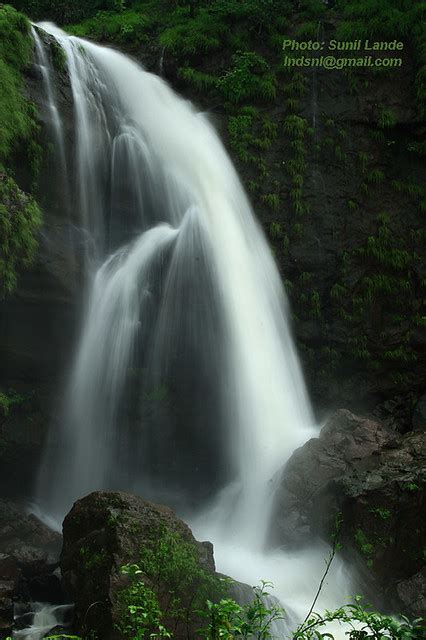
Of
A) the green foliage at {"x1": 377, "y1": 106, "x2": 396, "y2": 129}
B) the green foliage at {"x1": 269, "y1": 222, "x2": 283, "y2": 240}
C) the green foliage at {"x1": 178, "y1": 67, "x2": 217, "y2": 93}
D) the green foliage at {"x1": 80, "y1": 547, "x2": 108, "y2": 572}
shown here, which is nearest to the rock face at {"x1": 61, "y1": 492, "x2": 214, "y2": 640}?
the green foliage at {"x1": 80, "y1": 547, "x2": 108, "y2": 572}

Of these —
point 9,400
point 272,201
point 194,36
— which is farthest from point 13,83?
point 194,36

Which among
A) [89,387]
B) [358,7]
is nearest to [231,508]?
[89,387]

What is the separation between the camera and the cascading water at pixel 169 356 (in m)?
7.96

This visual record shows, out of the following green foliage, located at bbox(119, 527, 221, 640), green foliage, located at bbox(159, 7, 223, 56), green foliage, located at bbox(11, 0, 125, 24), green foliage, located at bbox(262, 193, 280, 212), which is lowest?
green foliage, located at bbox(119, 527, 221, 640)

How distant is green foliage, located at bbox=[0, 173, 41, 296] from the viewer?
719cm

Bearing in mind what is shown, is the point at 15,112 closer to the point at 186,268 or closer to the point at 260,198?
the point at 186,268

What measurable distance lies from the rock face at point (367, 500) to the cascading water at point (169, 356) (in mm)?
563

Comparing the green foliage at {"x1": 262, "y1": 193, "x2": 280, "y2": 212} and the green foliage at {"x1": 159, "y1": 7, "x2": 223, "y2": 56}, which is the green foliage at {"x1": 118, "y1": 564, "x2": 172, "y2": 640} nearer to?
the green foliage at {"x1": 262, "y1": 193, "x2": 280, "y2": 212}

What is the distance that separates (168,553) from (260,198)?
8233 mm

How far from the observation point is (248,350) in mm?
8852

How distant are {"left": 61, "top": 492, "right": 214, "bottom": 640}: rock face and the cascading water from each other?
6.55ft

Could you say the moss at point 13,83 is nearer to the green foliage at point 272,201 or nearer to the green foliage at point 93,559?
the green foliage at point 272,201

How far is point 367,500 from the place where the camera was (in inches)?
230

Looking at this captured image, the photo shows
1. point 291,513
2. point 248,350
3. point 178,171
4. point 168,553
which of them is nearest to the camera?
point 168,553
